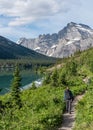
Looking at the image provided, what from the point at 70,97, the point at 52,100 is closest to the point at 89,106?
the point at 70,97

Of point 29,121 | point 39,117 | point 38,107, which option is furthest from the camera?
point 38,107

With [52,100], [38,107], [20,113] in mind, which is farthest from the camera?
[52,100]

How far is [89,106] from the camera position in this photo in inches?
1025

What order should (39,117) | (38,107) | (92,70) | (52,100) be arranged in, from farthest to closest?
(92,70) < (52,100) < (38,107) < (39,117)

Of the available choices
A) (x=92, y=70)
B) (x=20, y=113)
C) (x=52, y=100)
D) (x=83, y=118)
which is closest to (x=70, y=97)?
(x=52, y=100)

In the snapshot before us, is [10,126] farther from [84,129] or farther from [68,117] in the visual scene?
[68,117]

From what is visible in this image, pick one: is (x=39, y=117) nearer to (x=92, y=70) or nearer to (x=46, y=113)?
(x=46, y=113)

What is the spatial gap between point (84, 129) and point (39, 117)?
4.53 meters

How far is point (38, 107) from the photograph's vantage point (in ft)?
101

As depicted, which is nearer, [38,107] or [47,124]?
[47,124]

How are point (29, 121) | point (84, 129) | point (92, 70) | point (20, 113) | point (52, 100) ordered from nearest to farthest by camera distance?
1. point (84, 129)
2. point (29, 121)
3. point (20, 113)
4. point (52, 100)
5. point (92, 70)

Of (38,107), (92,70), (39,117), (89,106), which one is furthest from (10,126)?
(92,70)

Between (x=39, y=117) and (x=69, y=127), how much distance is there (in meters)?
2.24

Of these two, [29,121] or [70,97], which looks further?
[70,97]
